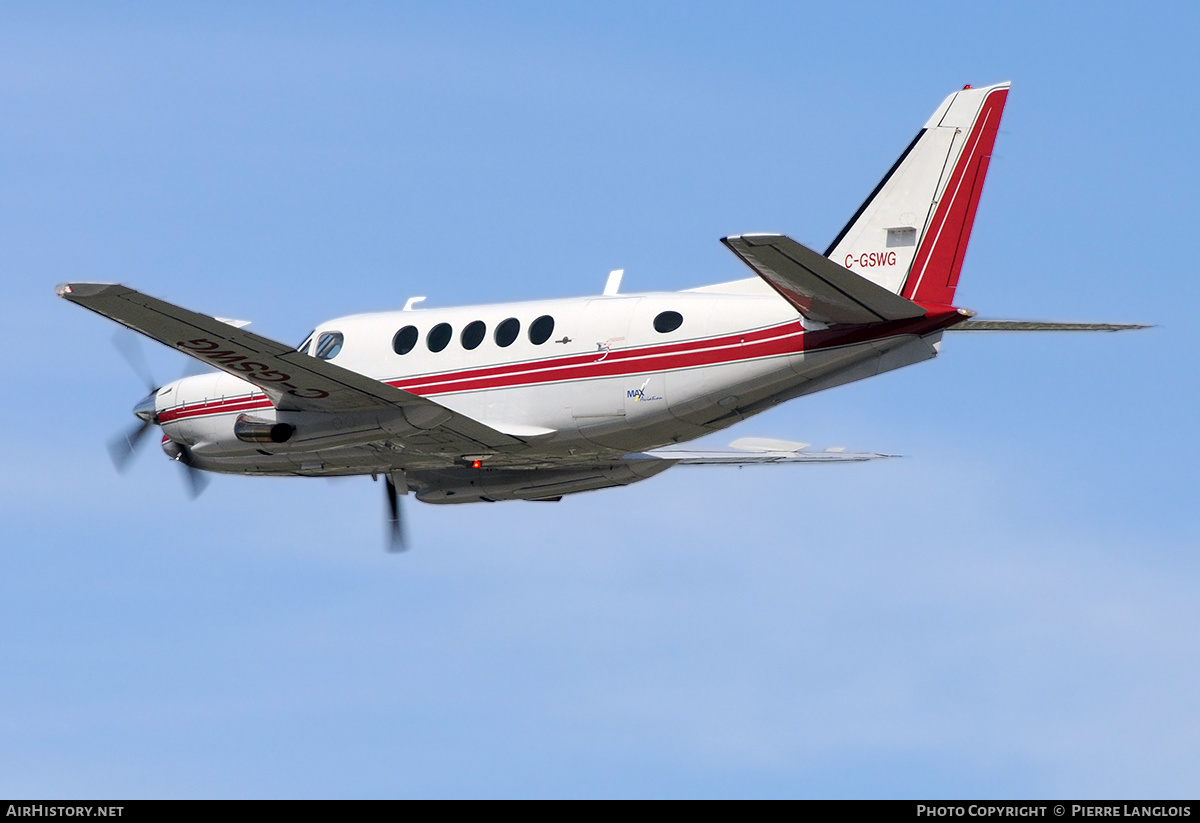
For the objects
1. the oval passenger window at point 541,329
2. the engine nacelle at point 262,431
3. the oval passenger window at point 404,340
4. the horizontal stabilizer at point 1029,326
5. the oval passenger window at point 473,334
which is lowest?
the horizontal stabilizer at point 1029,326

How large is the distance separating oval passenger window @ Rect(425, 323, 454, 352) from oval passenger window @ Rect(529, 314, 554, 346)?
178 centimetres

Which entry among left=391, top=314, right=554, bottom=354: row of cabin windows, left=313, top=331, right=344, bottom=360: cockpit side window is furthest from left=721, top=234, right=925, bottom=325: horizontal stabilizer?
left=313, top=331, right=344, bottom=360: cockpit side window

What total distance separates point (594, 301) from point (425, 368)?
142 inches

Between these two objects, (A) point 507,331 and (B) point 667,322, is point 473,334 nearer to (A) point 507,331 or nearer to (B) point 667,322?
(A) point 507,331

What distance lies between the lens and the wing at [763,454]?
1389 inches

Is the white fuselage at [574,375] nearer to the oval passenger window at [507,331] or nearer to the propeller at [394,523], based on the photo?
the oval passenger window at [507,331]

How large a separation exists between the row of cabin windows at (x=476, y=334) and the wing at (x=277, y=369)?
1.77 meters

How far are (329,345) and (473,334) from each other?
140 inches

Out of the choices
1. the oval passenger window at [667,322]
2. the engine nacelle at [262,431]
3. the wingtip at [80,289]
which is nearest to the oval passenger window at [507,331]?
the oval passenger window at [667,322]

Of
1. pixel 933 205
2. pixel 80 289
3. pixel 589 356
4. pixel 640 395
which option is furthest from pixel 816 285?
pixel 80 289

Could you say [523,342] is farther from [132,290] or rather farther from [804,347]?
[132,290]


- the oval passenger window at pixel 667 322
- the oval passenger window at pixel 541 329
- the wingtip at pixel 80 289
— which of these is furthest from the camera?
the oval passenger window at pixel 541 329
